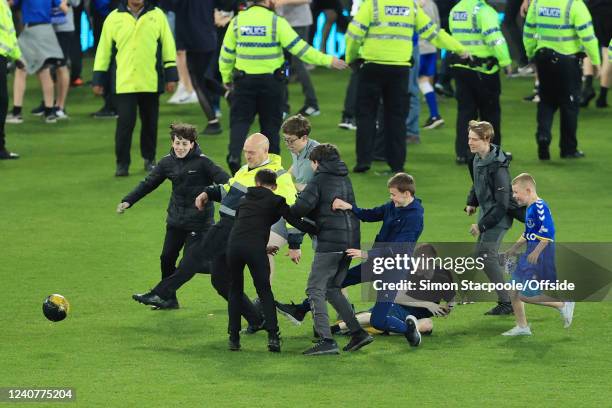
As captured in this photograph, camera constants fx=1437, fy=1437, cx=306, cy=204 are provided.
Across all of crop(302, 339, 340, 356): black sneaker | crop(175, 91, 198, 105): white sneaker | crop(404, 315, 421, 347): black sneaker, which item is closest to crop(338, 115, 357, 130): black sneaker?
crop(175, 91, 198, 105): white sneaker

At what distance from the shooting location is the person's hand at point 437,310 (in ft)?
34.4

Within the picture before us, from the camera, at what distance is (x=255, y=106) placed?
1572cm

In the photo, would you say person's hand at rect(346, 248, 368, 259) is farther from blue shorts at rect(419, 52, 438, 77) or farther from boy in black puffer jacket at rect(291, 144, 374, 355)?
blue shorts at rect(419, 52, 438, 77)

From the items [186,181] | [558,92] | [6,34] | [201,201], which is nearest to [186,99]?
[6,34]

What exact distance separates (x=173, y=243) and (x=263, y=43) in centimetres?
446

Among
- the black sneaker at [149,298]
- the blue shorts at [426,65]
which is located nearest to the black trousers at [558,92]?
the blue shorts at [426,65]

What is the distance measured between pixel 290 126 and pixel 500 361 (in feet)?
7.80

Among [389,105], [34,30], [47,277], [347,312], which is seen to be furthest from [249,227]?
[34,30]

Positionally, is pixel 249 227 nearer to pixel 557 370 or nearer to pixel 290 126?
pixel 290 126

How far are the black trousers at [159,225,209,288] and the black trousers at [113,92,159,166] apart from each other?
5056mm

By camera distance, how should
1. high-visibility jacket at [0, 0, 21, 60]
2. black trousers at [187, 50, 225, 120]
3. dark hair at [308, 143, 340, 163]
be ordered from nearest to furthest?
dark hair at [308, 143, 340, 163]
high-visibility jacket at [0, 0, 21, 60]
black trousers at [187, 50, 225, 120]

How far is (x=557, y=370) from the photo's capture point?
30.9 feet

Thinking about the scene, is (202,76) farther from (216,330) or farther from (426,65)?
(216,330)

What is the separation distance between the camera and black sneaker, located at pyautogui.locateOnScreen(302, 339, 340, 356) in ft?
32.1
